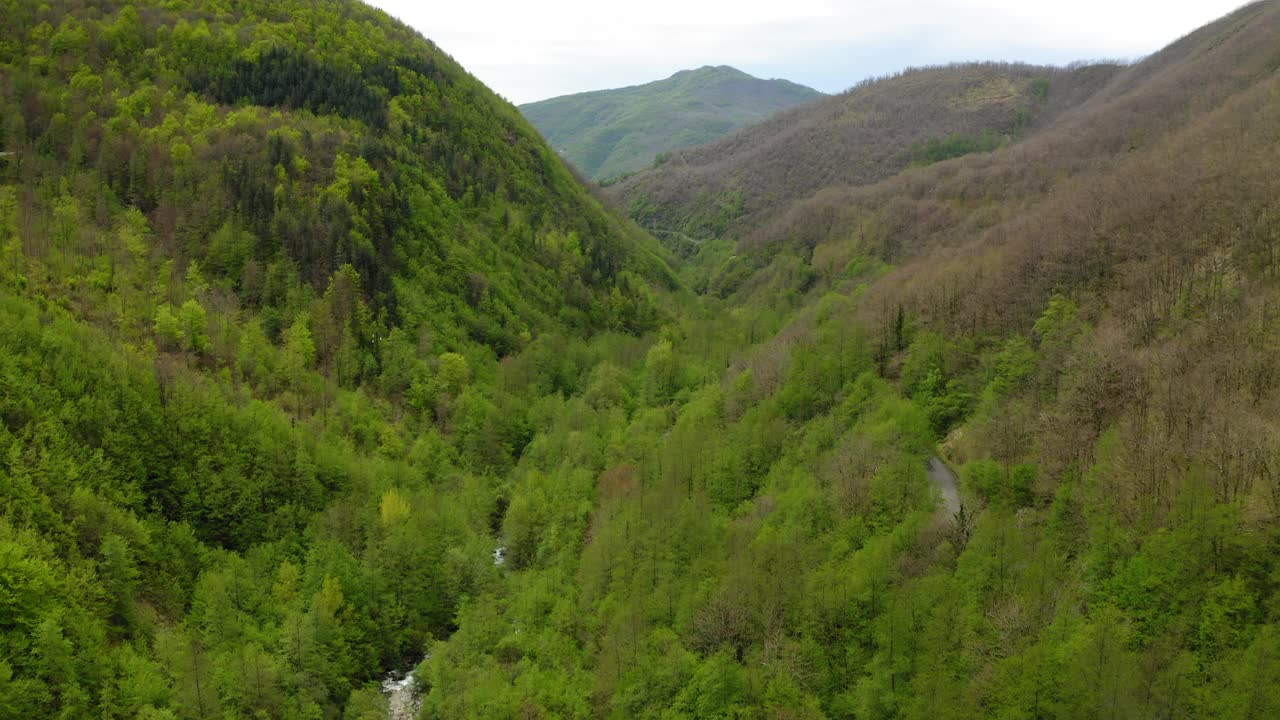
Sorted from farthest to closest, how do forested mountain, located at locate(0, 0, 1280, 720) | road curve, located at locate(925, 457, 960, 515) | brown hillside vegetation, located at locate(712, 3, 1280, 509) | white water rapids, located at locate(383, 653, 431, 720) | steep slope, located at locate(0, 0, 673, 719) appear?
1. white water rapids, located at locate(383, 653, 431, 720)
2. steep slope, located at locate(0, 0, 673, 719)
3. road curve, located at locate(925, 457, 960, 515)
4. brown hillside vegetation, located at locate(712, 3, 1280, 509)
5. forested mountain, located at locate(0, 0, 1280, 720)

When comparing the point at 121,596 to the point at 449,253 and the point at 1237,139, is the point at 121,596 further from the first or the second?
the point at 1237,139

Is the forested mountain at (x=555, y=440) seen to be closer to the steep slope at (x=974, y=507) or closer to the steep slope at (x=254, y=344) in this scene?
the steep slope at (x=974, y=507)

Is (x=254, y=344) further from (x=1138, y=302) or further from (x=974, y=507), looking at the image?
(x=1138, y=302)

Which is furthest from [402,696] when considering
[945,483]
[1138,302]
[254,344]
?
[1138,302]

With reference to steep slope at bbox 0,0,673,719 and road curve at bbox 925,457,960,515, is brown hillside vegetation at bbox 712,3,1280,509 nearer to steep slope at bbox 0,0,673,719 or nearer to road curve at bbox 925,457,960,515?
road curve at bbox 925,457,960,515

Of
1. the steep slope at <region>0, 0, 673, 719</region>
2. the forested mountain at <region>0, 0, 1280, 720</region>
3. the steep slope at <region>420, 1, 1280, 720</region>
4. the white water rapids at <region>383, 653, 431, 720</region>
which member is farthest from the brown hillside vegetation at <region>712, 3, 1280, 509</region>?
the white water rapids at <region>383, 653, 431, 720</region>

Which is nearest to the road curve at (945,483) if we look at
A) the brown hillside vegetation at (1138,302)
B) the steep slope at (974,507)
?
the steep slope at (974,507)

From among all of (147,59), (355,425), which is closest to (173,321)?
(355,425)

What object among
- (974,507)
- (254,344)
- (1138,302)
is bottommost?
(974,507)
